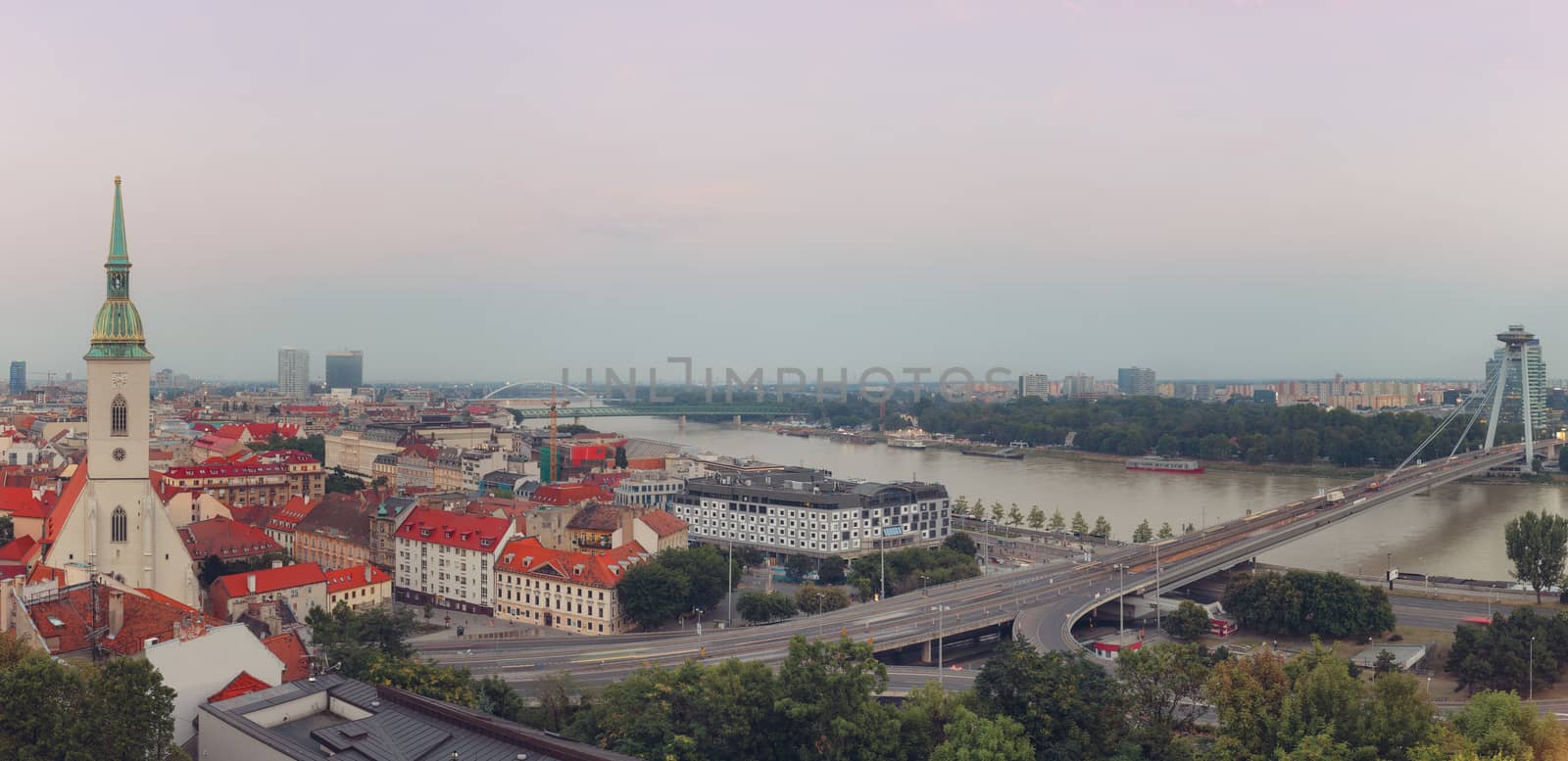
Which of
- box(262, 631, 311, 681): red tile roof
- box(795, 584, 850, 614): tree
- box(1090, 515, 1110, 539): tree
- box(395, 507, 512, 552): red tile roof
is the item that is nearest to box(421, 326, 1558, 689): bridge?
box(795, 584, 850, 614): tree

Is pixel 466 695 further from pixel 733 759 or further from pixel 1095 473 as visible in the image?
pixel 1095 473

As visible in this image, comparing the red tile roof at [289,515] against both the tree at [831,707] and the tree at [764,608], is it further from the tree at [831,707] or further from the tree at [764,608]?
the tree at [831,707]

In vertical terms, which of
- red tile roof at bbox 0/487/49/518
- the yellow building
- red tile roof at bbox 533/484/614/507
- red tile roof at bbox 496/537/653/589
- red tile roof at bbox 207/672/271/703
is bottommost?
the yellow building

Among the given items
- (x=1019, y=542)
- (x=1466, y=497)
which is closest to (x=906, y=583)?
(x=1019, y=542)

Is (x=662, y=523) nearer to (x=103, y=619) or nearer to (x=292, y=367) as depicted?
(x=103, y=619)

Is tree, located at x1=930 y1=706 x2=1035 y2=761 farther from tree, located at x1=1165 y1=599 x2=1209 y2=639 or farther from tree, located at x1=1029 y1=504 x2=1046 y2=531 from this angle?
tree, located at x1=1029 y1=504 x2=1046 y2=531

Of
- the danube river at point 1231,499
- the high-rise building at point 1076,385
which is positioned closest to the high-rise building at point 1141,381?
the high-rise building at point 1076,385
